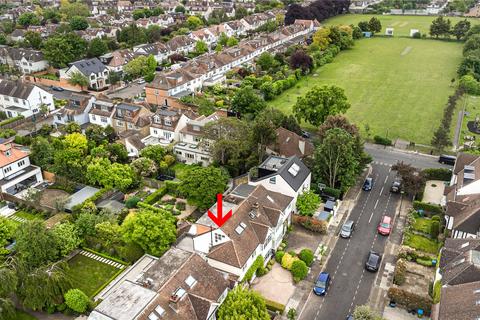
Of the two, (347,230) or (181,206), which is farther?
(181,206)

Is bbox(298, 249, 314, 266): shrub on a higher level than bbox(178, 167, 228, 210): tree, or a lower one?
lower

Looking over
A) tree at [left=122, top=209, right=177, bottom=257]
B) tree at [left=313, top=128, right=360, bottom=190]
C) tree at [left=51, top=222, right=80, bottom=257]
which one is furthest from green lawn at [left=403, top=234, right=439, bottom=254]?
tree at [left=51, top=222, right=80, bottom=257]

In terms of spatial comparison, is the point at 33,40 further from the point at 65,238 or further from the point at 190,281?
the point at 190,281

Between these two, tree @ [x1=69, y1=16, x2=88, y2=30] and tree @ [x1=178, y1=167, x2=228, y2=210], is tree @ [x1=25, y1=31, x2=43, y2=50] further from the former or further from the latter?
tree @ [x1=178, y1=167, x2=228, y2=210]

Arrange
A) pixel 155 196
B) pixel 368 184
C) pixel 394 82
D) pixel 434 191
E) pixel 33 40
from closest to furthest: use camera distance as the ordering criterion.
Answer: pixel 155 196 < pixel 434 191 < pixel 368 184 < pixel 394 82 < pixel 33 40

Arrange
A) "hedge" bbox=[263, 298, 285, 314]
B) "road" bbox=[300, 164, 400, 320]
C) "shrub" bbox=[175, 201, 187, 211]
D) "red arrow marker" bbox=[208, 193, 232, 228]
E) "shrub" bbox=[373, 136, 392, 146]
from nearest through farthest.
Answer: "hedge" bbox=[263, 298, 285, 314], "road" bbox=[300, 164, 400, 320], "red arrow marker" bbox=[208, 193, 232, 228], "shrub" bbox=[175, 201, 187, 211], "shrub" bbox=[373, 136, 392, 146]

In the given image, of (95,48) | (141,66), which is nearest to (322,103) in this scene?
(141,66)

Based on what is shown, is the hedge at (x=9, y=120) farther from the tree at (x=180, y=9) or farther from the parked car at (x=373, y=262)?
the tree at (x=180, y=9)
